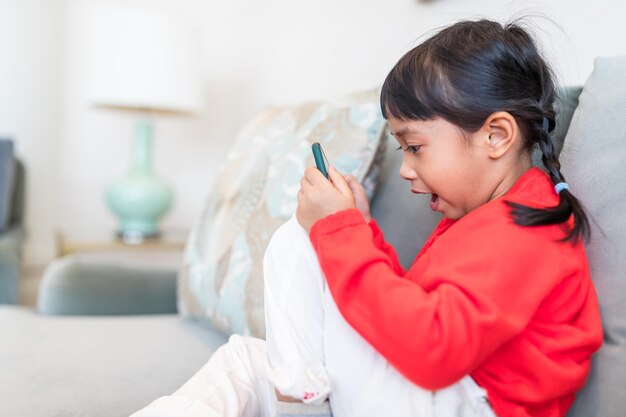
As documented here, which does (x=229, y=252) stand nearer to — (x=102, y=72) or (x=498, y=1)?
(x=498, y=1)

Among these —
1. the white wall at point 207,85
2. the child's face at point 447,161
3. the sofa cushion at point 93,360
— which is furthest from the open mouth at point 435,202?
the white wall at point 207,85

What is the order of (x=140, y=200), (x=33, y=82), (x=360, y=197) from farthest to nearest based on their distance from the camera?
(x=33, y=82), (x=140, y=200), (x=360, y=197)

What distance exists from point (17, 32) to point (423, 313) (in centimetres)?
310

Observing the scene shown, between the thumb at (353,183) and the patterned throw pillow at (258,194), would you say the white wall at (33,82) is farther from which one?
the thumb at (353,183)

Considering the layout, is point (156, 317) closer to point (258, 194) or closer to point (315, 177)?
point (258, 194)

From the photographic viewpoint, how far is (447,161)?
2.65 ft

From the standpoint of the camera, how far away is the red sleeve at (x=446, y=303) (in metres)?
0.64

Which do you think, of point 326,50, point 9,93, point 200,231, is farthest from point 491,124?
point 9,93

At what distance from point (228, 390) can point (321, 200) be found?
289 mm

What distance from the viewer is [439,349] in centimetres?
64

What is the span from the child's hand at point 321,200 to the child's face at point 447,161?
0.31ft

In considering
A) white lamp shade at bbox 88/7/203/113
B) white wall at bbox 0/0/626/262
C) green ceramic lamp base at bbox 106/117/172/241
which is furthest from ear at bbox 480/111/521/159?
green ceramic lamp base at bbox 106/117/172/241

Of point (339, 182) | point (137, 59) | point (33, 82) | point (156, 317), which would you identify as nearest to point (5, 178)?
point (137, 59)

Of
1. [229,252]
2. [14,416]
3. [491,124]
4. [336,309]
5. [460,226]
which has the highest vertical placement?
[491,124]
